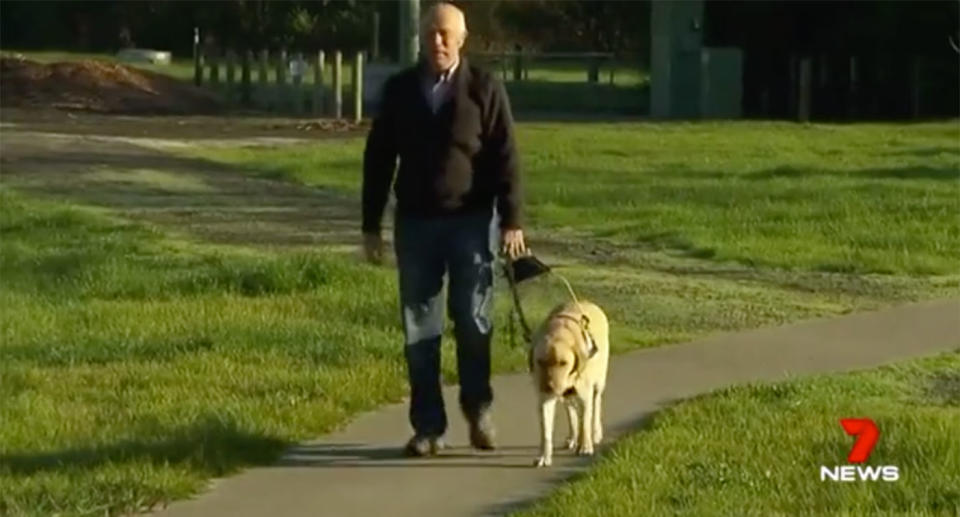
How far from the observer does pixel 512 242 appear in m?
9.73

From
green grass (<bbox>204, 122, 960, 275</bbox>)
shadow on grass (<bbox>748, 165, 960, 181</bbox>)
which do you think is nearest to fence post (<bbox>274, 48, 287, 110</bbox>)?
green grass (<bbox>204, 122, 960, 275</bbox>)

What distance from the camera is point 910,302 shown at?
49.7 ft

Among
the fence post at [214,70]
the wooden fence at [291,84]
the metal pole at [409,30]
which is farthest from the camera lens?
the fence post at [214,70]

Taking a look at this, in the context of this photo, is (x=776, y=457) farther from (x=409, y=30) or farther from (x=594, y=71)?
(x=594, y=71)

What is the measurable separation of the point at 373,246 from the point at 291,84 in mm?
39263

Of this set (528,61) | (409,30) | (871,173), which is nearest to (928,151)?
(871,173)

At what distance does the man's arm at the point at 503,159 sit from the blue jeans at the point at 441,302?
0.14 metres

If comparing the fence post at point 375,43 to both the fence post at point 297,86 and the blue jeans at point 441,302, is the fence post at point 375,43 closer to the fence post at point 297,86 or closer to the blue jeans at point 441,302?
the fence post at point 297,86

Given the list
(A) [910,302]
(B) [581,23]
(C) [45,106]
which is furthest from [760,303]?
(B) [581,23]

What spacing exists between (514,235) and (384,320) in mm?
4417

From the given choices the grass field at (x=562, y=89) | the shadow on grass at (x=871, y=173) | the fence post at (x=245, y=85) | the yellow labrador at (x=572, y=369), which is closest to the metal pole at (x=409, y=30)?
the shadow on grass at (x=871, y=173)

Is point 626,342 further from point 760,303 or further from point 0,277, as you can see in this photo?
point 0,277

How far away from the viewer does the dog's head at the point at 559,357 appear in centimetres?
929

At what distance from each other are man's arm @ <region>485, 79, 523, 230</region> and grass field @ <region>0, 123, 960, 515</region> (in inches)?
44.8
